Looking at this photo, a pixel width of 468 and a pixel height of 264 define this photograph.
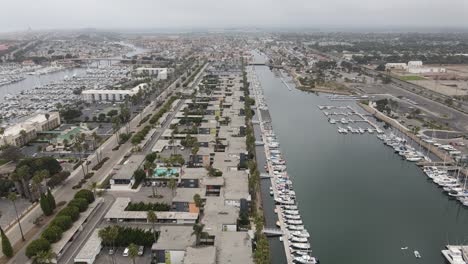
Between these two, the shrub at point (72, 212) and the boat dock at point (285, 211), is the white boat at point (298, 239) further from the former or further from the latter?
the shrub at point (72, 212)

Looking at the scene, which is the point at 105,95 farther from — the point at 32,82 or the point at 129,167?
the point at 129,167

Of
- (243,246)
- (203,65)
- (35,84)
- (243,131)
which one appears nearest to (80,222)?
(243,246)

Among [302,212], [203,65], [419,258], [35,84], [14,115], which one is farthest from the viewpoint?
[203,65]

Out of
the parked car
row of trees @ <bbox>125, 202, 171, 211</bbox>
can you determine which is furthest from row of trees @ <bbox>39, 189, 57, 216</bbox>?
the parked car

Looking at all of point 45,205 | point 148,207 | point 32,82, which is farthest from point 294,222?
point 32,82

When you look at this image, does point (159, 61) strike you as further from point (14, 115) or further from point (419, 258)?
point (419, 258)

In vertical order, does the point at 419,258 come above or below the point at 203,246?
below

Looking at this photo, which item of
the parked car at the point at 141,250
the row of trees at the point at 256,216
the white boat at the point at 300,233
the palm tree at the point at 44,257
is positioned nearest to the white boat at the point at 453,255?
the white boat at the point at 300,233
